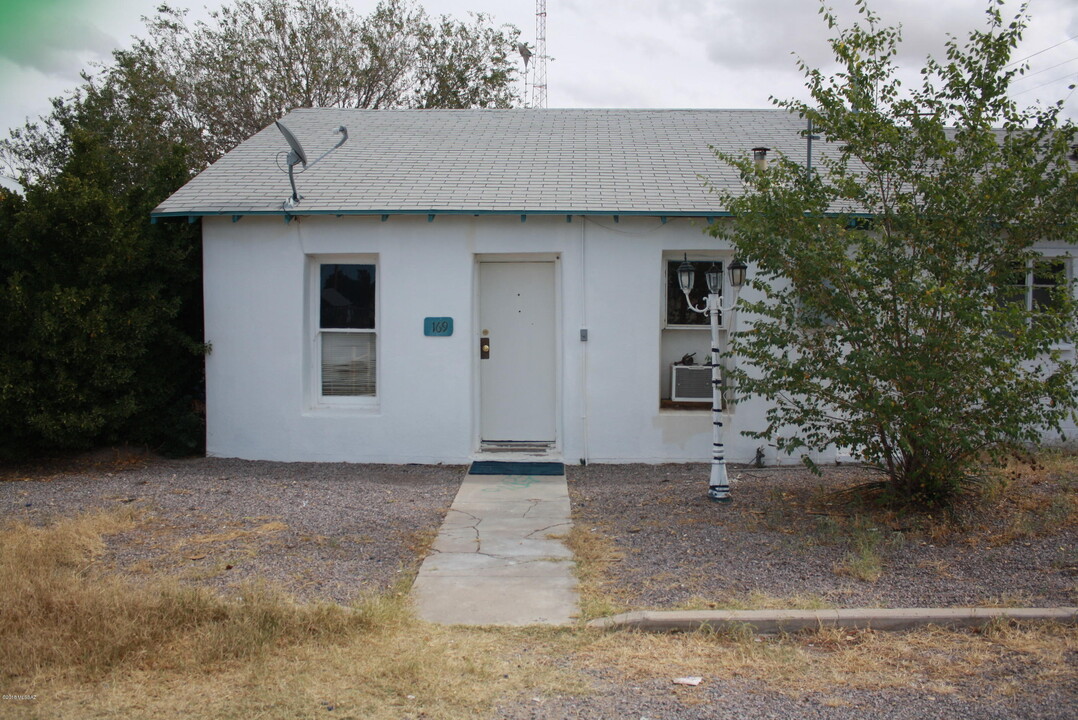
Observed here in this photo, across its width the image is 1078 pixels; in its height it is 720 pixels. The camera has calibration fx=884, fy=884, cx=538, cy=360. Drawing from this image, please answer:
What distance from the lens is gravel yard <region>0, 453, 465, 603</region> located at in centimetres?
612

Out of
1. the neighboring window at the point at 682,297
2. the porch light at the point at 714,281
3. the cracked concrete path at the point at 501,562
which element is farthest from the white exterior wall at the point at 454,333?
the porch light at the point at 714,281

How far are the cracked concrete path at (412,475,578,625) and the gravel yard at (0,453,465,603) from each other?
0.78ft

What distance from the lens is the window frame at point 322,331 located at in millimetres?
10375

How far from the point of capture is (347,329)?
10453mm

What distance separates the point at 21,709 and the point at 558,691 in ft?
8.13

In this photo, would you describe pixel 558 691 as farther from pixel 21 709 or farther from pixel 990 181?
pixel 990 181

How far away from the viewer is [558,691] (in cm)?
428

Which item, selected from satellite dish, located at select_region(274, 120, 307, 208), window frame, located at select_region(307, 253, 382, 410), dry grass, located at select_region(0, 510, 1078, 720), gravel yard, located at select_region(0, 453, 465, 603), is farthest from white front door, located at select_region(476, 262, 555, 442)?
dry grass, located at select_region(0, 510, 1078, 720)

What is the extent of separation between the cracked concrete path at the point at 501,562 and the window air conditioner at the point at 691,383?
211 centimetres

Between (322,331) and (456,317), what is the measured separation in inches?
65.5

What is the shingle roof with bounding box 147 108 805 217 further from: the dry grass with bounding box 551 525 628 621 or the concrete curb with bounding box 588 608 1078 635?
the concrete curb with bounding box 588 608 1078 635

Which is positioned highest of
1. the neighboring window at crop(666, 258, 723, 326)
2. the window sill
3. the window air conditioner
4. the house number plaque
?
the neighboring window at crop(666, 258, 723, 326)

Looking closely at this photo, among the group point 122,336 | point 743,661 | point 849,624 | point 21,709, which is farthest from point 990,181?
point 122,336

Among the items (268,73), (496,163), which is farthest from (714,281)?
(268,73)
